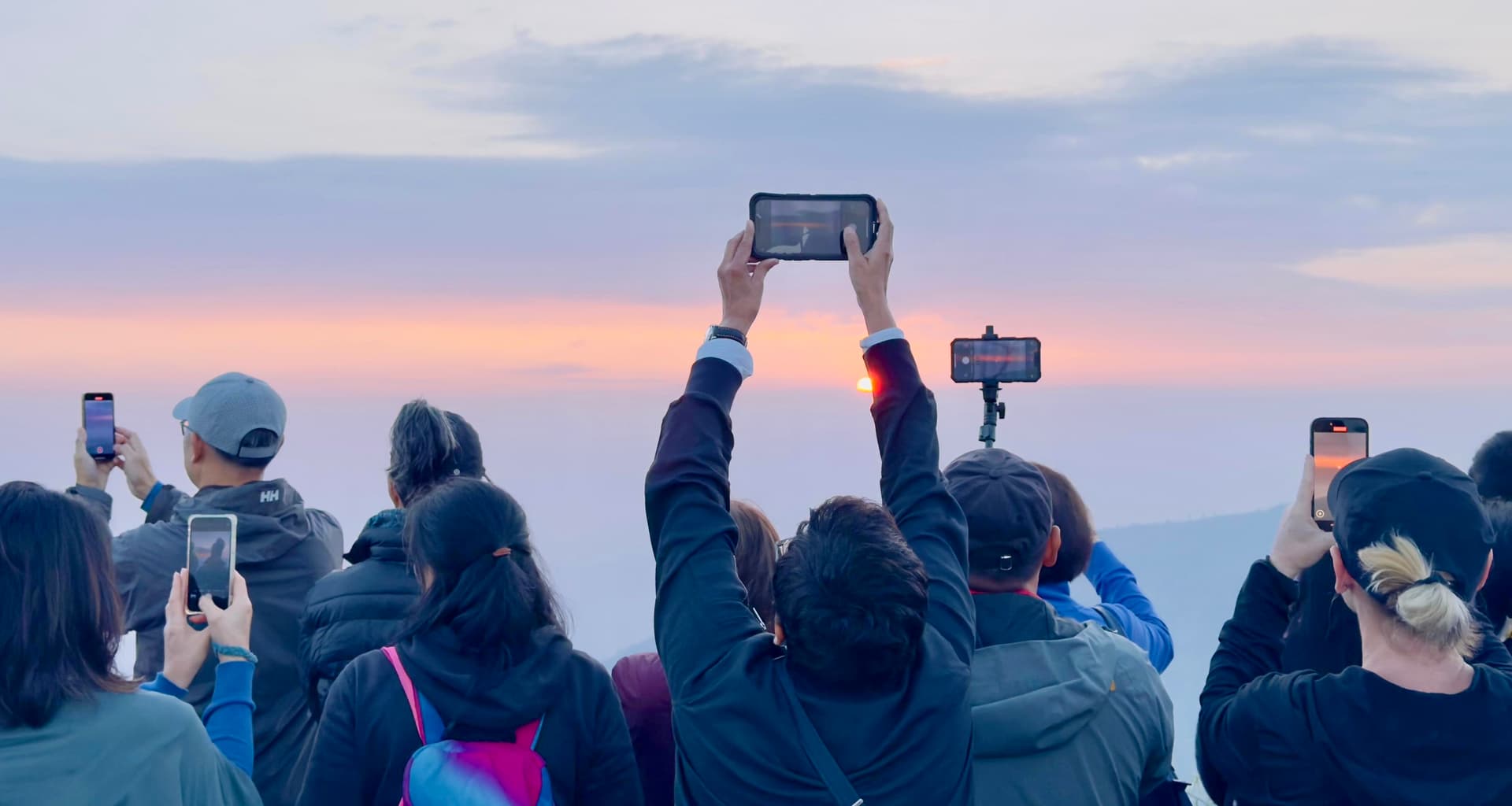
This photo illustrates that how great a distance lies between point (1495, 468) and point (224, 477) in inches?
193

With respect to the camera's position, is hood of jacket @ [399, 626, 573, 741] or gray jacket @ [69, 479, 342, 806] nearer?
hood of jacket @ [399, 626, 573, 741]

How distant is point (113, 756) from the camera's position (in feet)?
9.66

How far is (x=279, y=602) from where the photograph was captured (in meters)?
4.80

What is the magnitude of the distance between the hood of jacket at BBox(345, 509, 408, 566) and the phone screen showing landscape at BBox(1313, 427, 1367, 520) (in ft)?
8.84

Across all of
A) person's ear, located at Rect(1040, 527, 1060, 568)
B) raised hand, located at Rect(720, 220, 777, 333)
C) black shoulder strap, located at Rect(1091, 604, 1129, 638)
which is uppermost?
raised hand, located at Rect(720, 220, 777, 333)

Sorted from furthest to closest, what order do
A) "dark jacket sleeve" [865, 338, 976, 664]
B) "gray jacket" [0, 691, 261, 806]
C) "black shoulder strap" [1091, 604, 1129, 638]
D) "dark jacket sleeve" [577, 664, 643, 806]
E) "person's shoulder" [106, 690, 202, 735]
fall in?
"black shoulder strap" [1091, 604, 1129, 638], "dark jacket sleeve" [577, 664, 643, 806], "dark jacket sleeve" [865, 338, 976, 664], "person's shoulder" [106, 690, 202, 735], "gray jacket" [0, 691, 261, 806]

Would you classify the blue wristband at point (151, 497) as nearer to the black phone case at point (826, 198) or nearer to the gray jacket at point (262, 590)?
the gray jacket at point (262, 590)

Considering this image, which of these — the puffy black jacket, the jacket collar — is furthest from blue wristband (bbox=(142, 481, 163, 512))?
the jacket collar

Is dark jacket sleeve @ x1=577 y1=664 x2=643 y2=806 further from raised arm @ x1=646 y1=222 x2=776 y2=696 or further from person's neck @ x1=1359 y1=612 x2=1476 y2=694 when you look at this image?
person's neck @ x1=1359 y1=612 x2=1476 y2=694

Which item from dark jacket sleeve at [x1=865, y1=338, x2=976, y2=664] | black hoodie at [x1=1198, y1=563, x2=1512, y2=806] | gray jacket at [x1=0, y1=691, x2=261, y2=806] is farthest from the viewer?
black hoodie at [x1=1198, y1=563, x2=1512, y2=806]

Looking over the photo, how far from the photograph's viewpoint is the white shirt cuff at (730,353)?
324cm

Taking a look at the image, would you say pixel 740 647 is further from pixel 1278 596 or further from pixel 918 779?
pixel 1278 596

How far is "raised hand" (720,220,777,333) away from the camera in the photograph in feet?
11.2

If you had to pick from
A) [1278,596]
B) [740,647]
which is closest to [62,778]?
[740,647]
